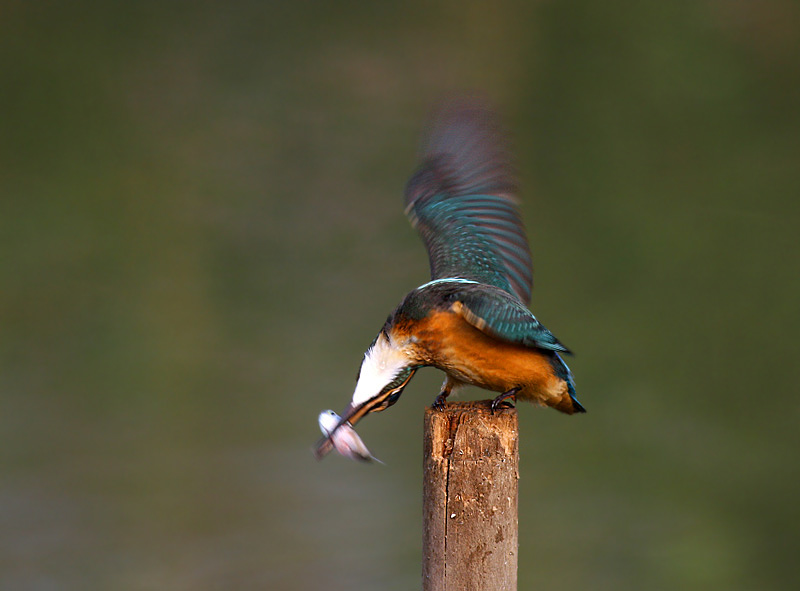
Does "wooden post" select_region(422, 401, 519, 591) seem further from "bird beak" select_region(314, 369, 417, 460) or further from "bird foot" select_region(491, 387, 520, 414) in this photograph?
"bird beak" select_region(314, 369, 417, 460)

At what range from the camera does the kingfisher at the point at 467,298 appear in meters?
1.61

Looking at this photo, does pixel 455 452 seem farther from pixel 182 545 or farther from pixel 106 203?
pixel 106 203

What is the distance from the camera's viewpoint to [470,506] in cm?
134

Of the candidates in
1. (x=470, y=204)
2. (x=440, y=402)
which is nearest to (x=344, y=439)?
(x=440, y=402)

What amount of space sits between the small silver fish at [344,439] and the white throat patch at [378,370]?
57 mm

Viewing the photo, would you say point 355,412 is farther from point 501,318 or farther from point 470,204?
point 470,204

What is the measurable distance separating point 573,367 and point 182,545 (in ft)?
5.55

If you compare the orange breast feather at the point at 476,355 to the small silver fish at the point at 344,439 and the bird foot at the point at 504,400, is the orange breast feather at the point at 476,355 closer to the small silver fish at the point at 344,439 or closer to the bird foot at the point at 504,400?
the bird foot at the point at 504,400

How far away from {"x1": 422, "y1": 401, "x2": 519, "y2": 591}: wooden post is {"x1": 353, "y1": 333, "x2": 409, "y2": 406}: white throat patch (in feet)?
0.82

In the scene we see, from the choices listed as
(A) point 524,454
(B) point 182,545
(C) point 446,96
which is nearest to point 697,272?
(A) point 524,454

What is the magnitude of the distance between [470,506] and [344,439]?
A: 29 cm

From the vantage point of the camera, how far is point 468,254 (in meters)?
1.97

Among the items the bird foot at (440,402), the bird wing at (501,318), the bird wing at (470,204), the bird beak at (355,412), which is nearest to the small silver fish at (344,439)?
the bird beak at (355,412)

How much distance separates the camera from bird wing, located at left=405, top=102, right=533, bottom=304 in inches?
77.7
